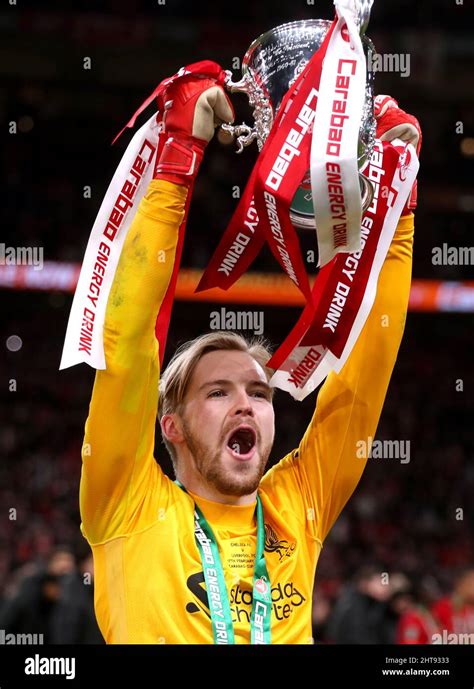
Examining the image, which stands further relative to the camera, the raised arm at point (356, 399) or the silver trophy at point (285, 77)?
the raised arm at point (356, 399)

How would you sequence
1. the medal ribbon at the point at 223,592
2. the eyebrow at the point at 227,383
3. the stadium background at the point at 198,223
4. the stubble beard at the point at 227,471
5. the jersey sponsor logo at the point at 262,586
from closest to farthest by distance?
the medal ribbon at the point at 223,592 < the jersey sponsor logo at the point at 262,586 < the stubble beard at the point at 227,471 < the eyebrow at the point at 227,383 < the stadium background at the point at 198,223

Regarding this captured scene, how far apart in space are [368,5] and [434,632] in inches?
212

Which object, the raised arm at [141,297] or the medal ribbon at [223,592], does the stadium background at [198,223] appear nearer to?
the medal ribbon at [223,592]

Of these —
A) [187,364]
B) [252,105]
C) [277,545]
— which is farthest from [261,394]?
[252,105]

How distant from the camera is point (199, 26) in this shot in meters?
13.3

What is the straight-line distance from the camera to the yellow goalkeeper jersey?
2760 mm

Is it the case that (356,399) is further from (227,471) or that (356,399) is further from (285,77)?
(285,77)

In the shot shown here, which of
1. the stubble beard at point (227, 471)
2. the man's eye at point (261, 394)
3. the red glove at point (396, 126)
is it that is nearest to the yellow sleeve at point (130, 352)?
the stubble beard at point (227, 471)

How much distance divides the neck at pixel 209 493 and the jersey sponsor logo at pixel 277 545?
104 mm

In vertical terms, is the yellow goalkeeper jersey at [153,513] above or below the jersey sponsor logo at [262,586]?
above

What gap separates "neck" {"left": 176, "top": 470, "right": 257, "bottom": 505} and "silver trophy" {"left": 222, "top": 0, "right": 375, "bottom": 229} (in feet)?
2.62

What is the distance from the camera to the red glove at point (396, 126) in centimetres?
313

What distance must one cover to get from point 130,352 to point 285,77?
857mm
